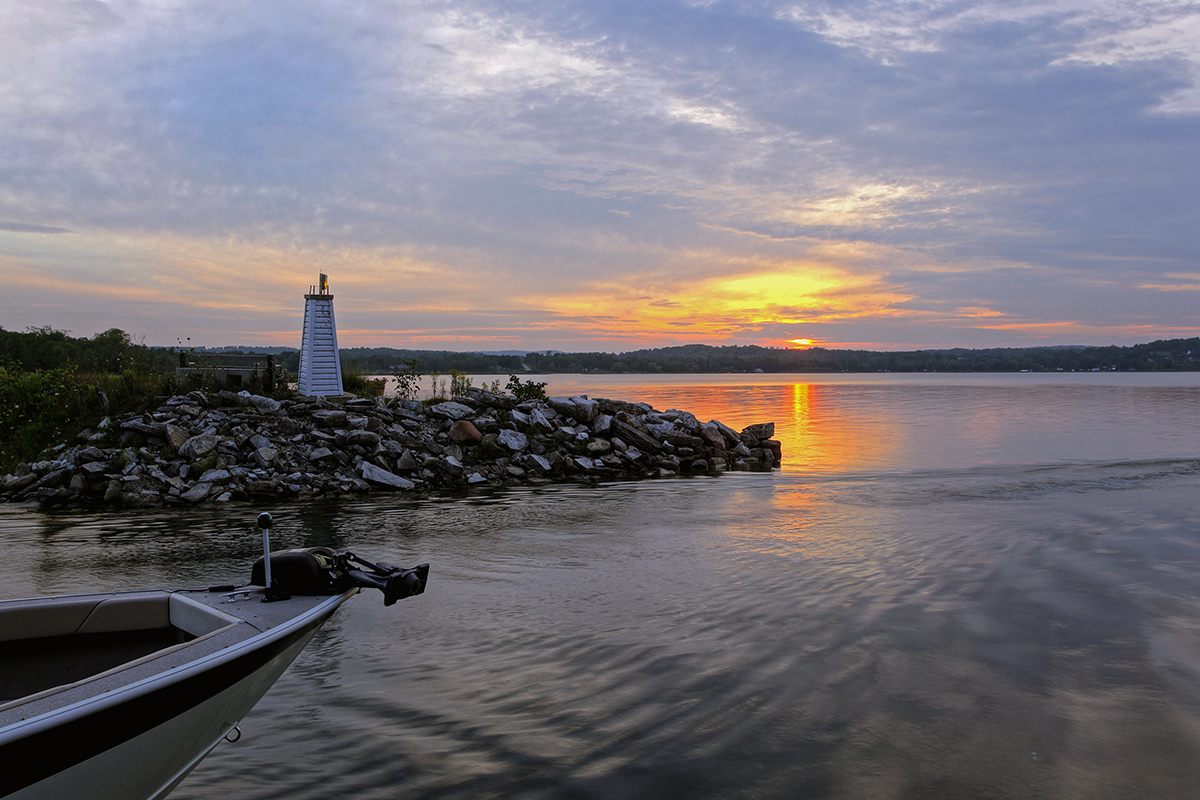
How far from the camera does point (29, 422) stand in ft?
68.6

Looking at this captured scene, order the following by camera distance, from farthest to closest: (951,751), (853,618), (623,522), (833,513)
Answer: (833,513)
(623,522)
(853,618)
(951,751)

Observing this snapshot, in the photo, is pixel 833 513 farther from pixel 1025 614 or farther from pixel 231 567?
pixel 231 567

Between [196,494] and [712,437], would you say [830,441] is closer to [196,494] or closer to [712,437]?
[712,437]

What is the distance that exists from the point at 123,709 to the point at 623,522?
465 inches

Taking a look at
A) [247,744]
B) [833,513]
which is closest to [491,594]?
[247,744]

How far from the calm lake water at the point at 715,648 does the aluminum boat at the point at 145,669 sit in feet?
3.24

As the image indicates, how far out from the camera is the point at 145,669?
4.30m

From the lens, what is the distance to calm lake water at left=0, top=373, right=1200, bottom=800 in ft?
17.9

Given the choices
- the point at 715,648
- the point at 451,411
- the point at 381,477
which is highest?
the point at 451,411

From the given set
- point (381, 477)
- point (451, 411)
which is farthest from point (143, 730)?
point (451, 411)

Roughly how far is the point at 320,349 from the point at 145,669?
22.6m

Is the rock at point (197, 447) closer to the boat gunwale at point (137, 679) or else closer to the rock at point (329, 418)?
the rock at point (329, 418)

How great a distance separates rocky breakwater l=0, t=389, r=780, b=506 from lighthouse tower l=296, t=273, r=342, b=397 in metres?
2.92

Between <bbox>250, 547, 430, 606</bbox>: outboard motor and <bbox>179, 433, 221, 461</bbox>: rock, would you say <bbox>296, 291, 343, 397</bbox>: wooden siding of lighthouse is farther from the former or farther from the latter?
<bbox>250, 547, 430, 606</bbox>: outboard motor
